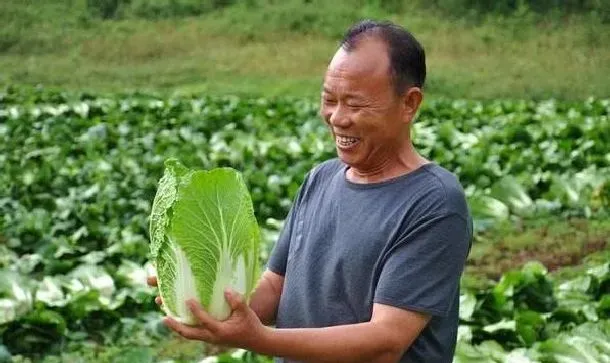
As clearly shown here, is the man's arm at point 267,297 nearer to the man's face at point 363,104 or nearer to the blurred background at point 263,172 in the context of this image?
the man's face at point 363,104

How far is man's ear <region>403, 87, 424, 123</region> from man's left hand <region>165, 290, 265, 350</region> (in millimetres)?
547

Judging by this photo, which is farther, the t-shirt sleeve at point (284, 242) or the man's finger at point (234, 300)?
the t-shirt sleeve at point (284, 242)

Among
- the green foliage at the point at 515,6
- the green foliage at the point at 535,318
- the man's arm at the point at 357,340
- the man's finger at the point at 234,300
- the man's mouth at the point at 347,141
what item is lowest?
the green foliage at the point at 515,6

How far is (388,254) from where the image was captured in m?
2.48

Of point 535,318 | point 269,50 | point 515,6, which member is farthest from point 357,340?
point 515,6

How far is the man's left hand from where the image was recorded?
2.38m

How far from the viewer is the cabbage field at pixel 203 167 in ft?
19.3

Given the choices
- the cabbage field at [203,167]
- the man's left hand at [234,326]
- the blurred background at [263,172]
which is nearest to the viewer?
the man's left hand at [234,326]

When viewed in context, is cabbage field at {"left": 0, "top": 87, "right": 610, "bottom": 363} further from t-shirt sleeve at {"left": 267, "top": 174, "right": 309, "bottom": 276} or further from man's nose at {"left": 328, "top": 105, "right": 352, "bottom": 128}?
man's nose at {"left": 328, "top": 105, "right": 352, "bottom": 128}

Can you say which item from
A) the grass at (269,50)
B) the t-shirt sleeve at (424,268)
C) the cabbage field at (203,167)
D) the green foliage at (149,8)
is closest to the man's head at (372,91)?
the t-shirt sleeve at (424,268)

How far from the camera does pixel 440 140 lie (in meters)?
13.0

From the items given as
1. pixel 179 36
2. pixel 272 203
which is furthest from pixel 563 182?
pixel 179 36

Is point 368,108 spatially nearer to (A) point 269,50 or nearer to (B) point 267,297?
(B) point 267,297

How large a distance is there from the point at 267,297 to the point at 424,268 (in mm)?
535
